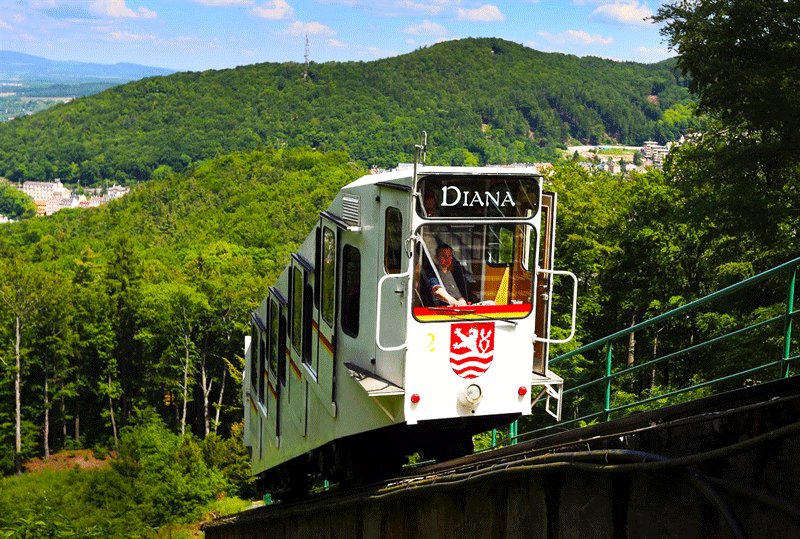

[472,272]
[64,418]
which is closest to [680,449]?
[472,272]

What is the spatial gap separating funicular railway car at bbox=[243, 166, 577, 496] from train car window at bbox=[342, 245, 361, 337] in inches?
0.5

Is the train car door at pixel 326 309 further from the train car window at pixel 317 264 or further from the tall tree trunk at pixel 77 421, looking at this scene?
the tall tree trunk at pixel 77 421

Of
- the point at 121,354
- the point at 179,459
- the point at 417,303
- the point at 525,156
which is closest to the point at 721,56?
the point at 417,303

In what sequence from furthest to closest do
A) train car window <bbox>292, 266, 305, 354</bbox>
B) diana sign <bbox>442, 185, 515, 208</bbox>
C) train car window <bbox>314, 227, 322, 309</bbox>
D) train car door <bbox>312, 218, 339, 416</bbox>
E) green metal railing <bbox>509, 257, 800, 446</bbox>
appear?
train car window <bbox>292, 266, 305, 354</bbox> → train car window <bbox>314, 227, 322, 309</bbox> → train car door <bbox>312, 218, 339, 416</bbox> → diana sign <bbox>442, 185, 515, 208</bbox> → green metal railing <bbox>509, 257, 800, 446</bbox>

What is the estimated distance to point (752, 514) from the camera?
4668mm

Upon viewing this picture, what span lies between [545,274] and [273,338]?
583 centimetres

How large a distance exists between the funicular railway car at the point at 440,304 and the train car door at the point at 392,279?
0.04 ft

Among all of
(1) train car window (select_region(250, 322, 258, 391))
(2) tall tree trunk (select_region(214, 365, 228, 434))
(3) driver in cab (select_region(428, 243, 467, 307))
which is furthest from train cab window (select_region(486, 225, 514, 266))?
(2) tall tree trunk (select_region(214, 365, 228, 434))

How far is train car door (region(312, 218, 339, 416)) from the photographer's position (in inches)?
375

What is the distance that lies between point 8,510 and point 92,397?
40.6m

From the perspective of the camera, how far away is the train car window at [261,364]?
14180 mm

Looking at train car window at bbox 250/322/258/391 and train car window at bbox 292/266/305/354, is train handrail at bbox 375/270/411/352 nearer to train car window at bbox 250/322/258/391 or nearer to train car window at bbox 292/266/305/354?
train car window at bbox 292/266/305/354

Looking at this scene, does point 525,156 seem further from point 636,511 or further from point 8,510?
point 636,511

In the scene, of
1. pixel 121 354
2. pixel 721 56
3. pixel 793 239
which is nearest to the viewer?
pixel 793 239
